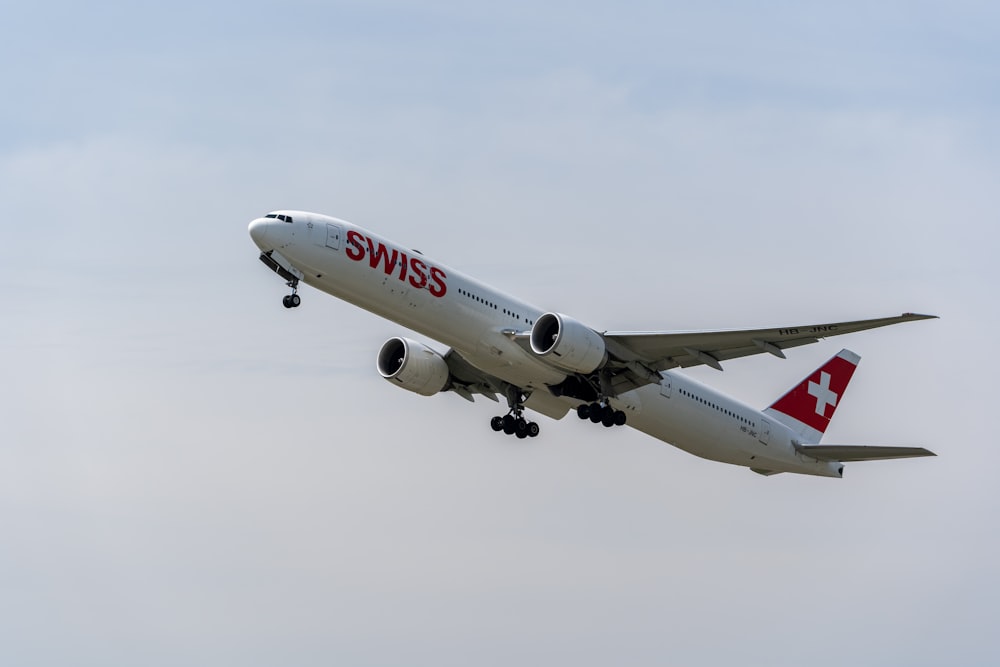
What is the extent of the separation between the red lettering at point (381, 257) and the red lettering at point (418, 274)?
57 cm

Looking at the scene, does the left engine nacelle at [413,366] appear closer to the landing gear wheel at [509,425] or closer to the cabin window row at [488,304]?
the landing gear wheel at [509,425]

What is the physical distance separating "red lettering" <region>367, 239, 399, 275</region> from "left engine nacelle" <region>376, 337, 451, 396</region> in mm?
6961

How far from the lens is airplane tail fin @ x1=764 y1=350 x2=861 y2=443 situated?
50625mm

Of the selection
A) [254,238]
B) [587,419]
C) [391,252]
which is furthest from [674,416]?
[254,238]

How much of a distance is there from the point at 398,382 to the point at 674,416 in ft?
29.7

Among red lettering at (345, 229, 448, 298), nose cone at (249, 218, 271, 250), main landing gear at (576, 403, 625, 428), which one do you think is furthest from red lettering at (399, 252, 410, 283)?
main landing gear at (576, 403, 625, 428)

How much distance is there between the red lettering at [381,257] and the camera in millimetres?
39531

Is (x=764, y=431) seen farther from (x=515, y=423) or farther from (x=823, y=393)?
(x=515, y=423)

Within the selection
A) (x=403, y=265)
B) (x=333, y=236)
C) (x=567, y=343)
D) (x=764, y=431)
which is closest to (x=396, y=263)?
(x=403, y=265)

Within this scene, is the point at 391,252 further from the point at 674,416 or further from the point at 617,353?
the point at 674,416

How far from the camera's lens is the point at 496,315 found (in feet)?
136

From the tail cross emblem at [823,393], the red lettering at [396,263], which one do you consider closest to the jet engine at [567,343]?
the red lettering at [396,263]

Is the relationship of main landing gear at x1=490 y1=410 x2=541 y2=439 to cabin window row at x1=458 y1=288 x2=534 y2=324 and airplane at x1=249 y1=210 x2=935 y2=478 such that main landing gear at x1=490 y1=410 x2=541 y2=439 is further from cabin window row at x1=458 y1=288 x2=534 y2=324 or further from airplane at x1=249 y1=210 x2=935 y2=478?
cabin window row at x1=458 y1=288 x2=534 y2=324

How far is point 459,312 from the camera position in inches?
1606
